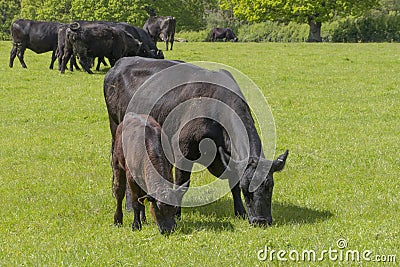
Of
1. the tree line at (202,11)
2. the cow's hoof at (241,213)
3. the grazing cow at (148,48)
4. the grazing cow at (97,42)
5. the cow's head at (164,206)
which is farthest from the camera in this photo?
the tree line at (202,11)

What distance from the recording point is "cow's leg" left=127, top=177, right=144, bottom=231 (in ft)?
22.2

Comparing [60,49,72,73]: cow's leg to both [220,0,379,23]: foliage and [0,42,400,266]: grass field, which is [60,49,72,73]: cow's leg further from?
[220,0,379,23]: foliage

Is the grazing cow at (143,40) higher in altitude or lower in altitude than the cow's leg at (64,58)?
higher

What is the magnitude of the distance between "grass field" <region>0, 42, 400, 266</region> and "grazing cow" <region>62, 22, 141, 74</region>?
70.0 inches

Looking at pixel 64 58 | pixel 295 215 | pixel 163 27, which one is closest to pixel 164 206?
pixel 295 215

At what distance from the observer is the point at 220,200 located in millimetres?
8469

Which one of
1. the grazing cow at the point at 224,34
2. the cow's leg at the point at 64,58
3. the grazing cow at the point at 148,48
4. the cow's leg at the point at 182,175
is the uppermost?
the cow's leg at the point at 182,175

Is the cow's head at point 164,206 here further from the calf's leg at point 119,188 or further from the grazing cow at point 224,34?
the grazing cow at point 224,34

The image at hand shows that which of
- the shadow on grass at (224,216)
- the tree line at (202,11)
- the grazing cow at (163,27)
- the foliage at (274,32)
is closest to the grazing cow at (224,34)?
the foliage at (274,32)

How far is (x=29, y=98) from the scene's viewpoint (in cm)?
1702

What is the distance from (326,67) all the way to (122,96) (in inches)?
608

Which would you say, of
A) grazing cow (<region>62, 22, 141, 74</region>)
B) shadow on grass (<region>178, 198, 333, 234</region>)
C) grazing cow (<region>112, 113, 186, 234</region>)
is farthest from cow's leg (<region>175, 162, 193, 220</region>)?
grazing cow (<region>62, 22, 141, 74</region>)

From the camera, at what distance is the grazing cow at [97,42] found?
20859mm

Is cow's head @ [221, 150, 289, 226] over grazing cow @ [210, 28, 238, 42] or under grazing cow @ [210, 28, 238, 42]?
over
